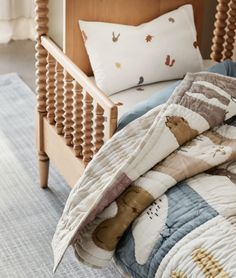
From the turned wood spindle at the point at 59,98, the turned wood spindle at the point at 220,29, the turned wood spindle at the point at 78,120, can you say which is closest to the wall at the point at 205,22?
the turned wood spindle at the point at 220,29

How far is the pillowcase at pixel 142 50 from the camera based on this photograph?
6.64ft

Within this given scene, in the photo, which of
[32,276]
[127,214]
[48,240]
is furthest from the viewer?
[48,240]

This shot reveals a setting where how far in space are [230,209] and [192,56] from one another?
2.79 ft

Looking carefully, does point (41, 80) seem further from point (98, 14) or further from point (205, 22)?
point (205, 22)

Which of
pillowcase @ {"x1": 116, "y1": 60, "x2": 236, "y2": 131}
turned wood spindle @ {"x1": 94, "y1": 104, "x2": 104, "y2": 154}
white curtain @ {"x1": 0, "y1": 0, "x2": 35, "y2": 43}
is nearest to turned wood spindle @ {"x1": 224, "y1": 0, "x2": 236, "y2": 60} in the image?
pillowcase @ {"x1": 116, "y1": 60, "x2": 236, "y2": 131}

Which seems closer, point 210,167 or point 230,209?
point 230,209

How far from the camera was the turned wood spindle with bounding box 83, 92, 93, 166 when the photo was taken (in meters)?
1.80

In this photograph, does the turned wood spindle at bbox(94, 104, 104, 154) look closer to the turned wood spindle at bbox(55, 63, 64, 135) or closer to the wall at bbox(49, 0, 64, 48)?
the turned wood spindle at bbox(55, 63, 64, 135)

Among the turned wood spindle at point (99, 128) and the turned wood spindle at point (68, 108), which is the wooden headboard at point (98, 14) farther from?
the turned wood spindle at point (99, 128)

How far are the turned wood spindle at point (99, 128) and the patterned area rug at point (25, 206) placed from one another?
43 cm

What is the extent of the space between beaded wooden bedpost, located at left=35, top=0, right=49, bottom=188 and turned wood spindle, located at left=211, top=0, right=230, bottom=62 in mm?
662

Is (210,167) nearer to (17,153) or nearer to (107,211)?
(107,211)

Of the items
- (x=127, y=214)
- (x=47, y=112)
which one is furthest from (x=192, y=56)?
(x=127, y=214)

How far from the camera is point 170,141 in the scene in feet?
5.27
